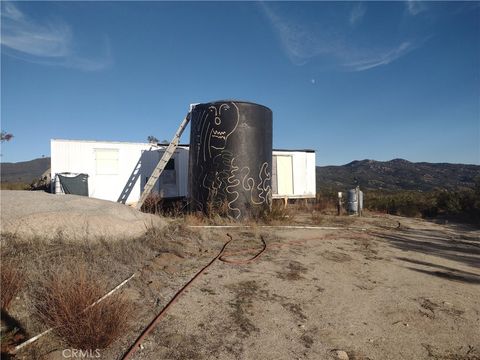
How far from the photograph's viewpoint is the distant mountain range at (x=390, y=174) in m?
61.9

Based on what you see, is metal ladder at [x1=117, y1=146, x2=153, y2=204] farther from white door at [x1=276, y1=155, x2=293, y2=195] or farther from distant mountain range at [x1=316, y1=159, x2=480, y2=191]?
distant mountain range at [x1=316, y1=159, x2=480, y2=191]

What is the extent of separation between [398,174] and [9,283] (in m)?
83.6

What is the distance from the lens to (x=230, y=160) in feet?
30.0

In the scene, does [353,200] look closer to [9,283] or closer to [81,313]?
[81,313]

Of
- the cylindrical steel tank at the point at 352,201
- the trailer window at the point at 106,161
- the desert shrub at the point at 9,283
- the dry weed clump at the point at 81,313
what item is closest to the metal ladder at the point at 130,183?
the trailer window at the point at 106,161

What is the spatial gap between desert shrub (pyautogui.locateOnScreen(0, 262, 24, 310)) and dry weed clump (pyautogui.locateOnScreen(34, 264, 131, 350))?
0.23 meters

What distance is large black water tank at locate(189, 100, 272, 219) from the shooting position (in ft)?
29.9

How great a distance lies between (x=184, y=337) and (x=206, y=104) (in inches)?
307

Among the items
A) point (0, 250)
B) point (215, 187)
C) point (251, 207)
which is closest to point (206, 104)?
point (215, 187)

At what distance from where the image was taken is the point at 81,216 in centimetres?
518

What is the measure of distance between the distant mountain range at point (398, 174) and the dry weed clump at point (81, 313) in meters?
57.1

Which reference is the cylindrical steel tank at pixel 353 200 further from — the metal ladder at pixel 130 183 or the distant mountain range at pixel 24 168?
the distant mountain range at pixel 24 168

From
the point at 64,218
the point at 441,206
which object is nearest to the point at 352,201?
the point at 441,206

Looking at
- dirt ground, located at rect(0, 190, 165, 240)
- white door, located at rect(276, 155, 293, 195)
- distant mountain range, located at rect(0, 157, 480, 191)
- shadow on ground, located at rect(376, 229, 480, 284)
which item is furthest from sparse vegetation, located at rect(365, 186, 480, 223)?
distant mountain range, located at rect(0, 157, 480, 191)
